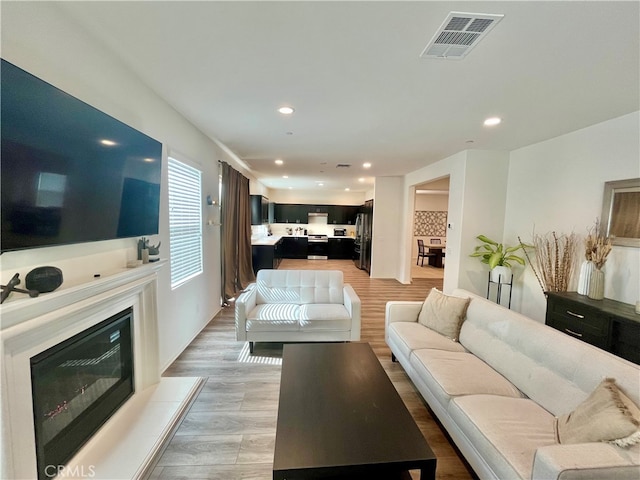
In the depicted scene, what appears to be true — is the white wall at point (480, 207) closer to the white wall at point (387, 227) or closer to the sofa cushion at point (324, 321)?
the sofa cushion at point (324, 321)

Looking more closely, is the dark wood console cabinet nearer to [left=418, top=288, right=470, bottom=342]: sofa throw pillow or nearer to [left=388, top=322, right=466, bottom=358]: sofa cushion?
[left=418, top=288, right=470, bottom=342]: sofa throw pillow

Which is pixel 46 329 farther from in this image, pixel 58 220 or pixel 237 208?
pixel 237 208

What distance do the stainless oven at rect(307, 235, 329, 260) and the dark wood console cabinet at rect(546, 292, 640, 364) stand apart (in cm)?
743

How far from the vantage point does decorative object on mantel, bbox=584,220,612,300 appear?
2625mm

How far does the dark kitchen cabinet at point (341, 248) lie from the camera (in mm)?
9953

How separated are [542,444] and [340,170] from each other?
5525 mm

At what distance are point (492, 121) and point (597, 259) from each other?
1803 mm

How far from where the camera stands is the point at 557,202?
3.35m

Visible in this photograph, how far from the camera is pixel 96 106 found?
5.68 feet

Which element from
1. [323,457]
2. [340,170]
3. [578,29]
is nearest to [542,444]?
[323,457]

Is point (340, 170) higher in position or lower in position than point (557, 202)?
higher

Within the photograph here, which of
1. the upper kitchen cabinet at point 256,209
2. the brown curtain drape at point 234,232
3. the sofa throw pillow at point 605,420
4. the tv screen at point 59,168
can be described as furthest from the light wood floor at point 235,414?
the upper kitchen cabinet at point 256,209

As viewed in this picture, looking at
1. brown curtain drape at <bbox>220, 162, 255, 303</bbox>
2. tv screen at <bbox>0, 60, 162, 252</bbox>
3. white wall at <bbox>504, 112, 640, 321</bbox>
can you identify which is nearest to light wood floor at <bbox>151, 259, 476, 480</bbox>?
brown curtain drape at <bbox>220, 162, 255, 303</bbox>

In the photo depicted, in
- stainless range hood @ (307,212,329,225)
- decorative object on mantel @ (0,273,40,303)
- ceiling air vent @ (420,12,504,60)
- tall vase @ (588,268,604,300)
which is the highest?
ceiling air vent @ (420,12,504,60)
